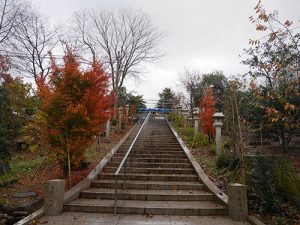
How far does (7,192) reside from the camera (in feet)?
25.2

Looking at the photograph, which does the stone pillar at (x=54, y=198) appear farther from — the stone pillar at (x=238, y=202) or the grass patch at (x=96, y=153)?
the grass patch at (x=96, y=153)

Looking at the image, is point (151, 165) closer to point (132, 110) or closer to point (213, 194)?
point (213, 194)

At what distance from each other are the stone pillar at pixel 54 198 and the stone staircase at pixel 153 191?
0.99 ft

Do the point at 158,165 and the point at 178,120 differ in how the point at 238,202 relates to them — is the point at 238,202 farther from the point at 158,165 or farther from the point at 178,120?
the point at 178,120

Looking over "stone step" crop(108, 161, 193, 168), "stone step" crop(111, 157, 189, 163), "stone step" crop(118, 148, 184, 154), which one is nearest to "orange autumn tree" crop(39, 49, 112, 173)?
"stone step" crop(108, 161, 193, 168)

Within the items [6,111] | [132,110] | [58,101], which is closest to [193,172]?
[58,101]

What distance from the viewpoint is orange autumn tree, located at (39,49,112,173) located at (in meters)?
→ 7.42

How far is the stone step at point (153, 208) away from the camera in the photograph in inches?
232

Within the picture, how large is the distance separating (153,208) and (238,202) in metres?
1.82

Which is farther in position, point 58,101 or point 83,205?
point 58,101

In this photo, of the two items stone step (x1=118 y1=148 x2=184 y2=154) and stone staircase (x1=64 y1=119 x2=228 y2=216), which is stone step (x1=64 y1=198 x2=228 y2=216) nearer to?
stone staircase (x1=64 y1=119 x2=228 y2=216)

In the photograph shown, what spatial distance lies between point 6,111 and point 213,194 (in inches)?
508

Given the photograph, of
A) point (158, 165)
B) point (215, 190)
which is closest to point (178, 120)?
point (158, 165)

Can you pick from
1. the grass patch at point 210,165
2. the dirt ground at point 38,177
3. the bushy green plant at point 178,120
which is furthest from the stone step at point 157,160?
the bushy green plant at point 178,120
